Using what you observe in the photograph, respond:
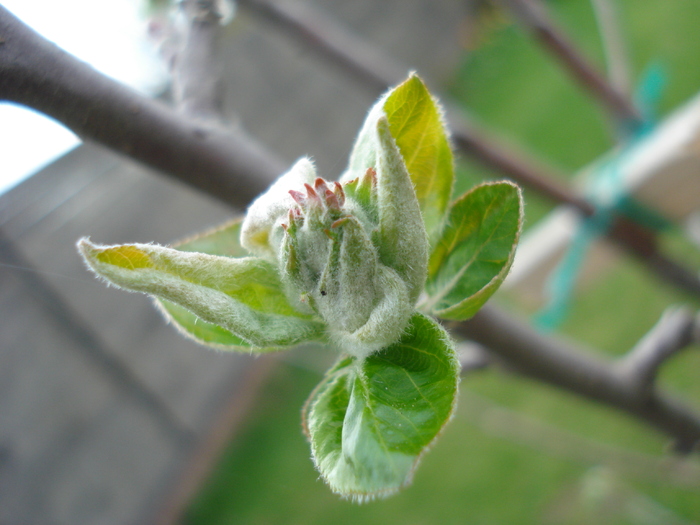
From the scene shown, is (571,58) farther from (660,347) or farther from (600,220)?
(660,347)

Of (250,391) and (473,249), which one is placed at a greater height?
(473,249)

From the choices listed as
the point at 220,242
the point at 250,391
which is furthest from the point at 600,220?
the point at 250,391

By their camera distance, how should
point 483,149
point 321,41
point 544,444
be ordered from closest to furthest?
point 483,149 → point 321,41 → point 544,444

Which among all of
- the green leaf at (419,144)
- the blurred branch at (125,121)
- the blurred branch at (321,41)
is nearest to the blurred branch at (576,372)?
the green leaf at (419,144)

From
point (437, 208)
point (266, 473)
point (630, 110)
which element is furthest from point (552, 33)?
point (266, 473)

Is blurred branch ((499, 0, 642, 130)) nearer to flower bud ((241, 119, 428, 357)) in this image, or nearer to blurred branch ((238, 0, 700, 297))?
blurred branch ((238, 0, 700, 297))

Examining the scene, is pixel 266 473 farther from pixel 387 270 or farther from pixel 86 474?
pixel 387 270

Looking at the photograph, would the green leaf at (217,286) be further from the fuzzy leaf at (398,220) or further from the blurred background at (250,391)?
the blurred background at (250,391)

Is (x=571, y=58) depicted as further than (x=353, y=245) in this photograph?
Yes
